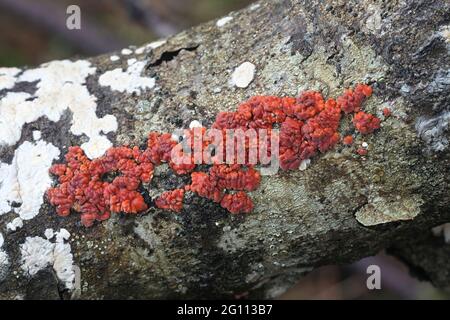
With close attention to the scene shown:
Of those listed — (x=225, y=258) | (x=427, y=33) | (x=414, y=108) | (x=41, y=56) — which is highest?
(x=41, y=56)

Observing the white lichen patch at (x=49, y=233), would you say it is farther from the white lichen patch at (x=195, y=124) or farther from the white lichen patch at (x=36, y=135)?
the white lichen patch at (x=195, y=124)

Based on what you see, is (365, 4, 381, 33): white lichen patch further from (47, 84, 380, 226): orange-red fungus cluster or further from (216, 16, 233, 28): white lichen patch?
(216, 16, 233, 28): white lichen patch

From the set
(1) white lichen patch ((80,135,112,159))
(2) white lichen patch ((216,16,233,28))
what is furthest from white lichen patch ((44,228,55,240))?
(2) white lichen patch ((216,16,233,28))

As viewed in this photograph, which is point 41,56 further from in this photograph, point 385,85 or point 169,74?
point 385,85

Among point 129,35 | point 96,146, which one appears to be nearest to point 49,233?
point 96,146
